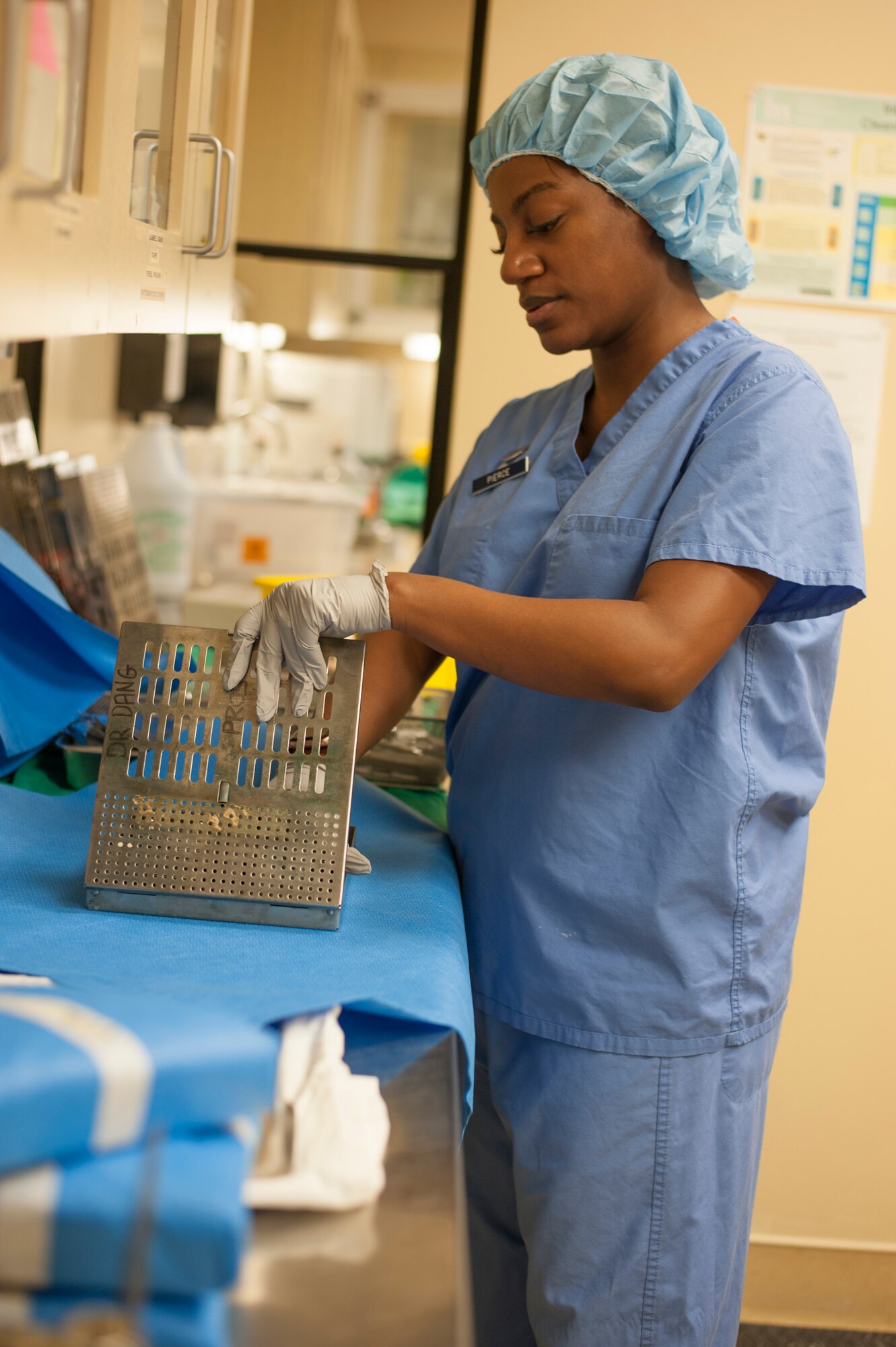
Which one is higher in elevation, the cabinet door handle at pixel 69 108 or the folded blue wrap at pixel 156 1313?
the cabinet door handle at pixel 69 108

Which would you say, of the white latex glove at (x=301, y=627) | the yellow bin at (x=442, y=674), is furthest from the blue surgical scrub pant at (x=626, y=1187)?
the yellow bin at (x=442, y=674)

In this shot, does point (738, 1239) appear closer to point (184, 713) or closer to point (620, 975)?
point (620, 975)

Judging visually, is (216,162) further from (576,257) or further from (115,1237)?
(115,1237)

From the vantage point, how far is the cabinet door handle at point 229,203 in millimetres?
1473

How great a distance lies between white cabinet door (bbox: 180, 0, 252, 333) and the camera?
1.42 meters

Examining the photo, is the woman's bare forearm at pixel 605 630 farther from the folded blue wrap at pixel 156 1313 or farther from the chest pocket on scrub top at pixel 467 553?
the folded blue wrap at pixel 156 1313

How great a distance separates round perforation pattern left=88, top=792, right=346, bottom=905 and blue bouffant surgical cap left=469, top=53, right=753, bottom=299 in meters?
0.73

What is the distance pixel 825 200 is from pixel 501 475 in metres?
1.01

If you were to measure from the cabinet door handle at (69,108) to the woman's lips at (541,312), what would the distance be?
0.55m

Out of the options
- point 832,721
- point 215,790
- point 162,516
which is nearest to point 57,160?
point 215,790

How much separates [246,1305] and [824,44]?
2.12 meters

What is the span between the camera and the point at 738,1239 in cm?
132

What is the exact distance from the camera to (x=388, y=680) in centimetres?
146

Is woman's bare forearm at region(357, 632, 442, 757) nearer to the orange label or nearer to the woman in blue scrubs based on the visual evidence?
the woman in blue scrubs
